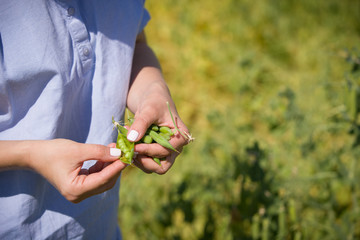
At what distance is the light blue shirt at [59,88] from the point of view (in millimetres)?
723

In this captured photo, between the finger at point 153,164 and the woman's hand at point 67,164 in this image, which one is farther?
the finger at point 153,164

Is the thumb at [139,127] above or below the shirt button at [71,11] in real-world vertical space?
below

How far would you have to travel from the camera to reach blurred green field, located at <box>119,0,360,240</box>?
4.92 ft

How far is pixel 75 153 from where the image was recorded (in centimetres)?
73

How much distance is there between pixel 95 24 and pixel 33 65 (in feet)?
0.70

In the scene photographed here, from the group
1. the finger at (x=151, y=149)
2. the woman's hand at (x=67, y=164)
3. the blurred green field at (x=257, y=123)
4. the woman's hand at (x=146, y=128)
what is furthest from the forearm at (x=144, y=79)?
the blurred green field at (x=257, y=123)

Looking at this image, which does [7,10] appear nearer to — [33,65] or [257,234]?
[33,65]

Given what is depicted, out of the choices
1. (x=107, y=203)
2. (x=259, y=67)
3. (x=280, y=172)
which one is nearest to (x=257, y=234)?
(x=280, y=172)

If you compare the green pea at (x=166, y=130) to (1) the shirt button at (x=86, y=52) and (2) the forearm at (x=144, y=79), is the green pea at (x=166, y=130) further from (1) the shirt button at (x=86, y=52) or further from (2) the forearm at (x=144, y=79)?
(1) the shirt button at (x=86, y=52)

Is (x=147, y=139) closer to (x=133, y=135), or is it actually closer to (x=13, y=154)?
(x=133, y=135)

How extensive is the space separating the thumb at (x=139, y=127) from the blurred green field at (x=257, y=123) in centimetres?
74

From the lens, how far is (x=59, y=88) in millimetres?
779

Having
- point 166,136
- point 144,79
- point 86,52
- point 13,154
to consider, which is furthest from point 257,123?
point 13,154

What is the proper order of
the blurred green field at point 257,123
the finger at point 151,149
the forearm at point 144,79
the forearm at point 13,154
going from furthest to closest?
the blurred green field at point 257,123, the forearm at point 144,79, the finger at point 151,149, the forearm at point 13,154
